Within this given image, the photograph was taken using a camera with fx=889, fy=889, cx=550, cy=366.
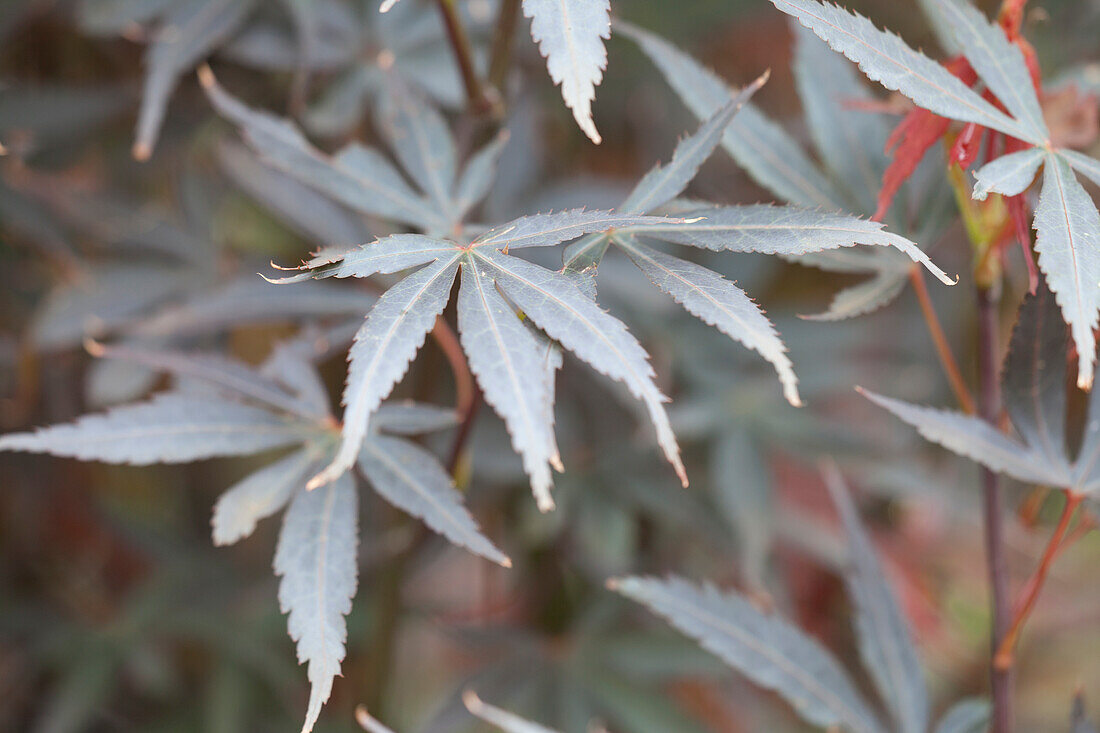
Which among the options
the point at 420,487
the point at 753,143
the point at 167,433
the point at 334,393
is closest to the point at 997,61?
the point at 753,143

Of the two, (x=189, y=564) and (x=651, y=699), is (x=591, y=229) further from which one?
(x=189, y=564)

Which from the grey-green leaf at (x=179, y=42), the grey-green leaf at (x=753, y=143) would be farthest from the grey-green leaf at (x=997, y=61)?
the grey-green leaf at (x=179, y=42)

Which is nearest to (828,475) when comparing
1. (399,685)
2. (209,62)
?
(209,62)

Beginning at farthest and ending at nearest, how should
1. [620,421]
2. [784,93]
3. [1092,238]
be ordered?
[784,93]
[620,421]
[1092,238]

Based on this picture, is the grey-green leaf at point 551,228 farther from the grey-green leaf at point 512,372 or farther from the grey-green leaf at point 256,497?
the grey-green leaf at point 256,497

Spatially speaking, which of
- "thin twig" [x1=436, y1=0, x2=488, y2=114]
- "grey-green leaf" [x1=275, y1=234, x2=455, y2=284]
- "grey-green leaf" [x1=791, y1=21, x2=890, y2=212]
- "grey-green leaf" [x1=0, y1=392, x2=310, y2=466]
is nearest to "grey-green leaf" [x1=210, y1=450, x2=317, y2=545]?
"grey-green leaf" [x1=0, y1=392, x2=310, y2=466]

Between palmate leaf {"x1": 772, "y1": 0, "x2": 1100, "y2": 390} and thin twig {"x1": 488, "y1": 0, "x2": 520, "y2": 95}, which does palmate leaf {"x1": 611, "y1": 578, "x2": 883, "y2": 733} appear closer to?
palmate leaf {"x1": 772, "y1": 0, "x2": 1100, "y2": 390}

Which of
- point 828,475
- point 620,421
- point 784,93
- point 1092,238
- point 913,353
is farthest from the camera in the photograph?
point 784,93

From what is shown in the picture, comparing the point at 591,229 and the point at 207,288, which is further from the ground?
the point at 591,229

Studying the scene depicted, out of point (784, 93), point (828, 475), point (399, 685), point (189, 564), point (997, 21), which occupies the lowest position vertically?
point (399, 685)
